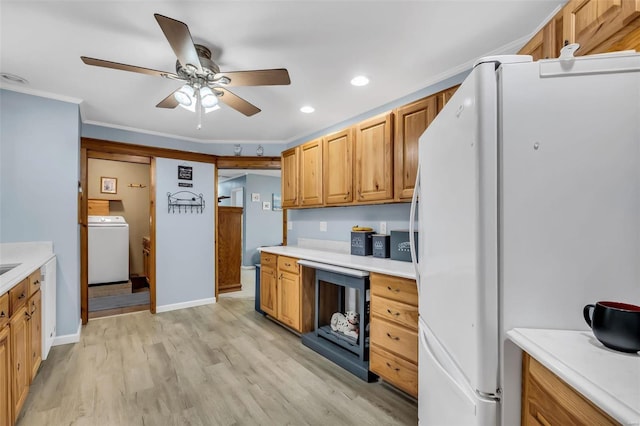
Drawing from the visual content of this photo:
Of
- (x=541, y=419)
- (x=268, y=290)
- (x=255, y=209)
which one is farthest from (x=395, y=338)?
(x=255, y=209)

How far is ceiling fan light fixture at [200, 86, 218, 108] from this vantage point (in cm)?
221

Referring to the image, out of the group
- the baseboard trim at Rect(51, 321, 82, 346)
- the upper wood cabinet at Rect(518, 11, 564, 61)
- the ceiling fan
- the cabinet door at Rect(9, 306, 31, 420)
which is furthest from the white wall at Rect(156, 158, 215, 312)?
the upper wood cabinet at Rect(518, 11, 564, 61)

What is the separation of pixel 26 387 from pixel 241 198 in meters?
5.68

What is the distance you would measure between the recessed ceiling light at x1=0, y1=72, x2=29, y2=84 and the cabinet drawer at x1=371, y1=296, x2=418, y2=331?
11.7 ft

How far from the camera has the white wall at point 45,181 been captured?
9.00 ft

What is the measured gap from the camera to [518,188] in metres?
0.88

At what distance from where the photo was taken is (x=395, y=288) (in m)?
2.05

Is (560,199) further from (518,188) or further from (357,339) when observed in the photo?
(357,339)

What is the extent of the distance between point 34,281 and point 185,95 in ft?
5.87

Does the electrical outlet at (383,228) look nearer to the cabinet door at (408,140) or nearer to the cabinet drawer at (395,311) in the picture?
the cabinet door at (408,140)

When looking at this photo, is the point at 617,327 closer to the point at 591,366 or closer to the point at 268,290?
the point at 591,366

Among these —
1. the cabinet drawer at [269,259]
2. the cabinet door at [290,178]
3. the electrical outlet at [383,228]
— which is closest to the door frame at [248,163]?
the cabinet door at [290,178]

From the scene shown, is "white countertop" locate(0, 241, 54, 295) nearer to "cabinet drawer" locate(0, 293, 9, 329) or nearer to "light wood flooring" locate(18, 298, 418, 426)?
"cabinet drawer" locate(0, 293, 9, 329)

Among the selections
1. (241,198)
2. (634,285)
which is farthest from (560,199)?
(241,198)
